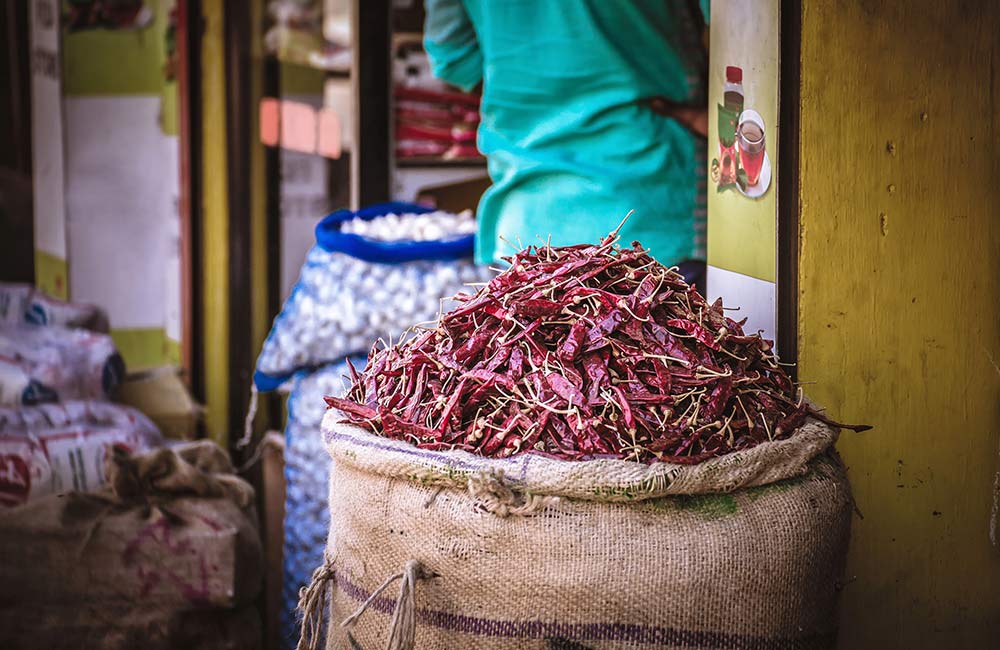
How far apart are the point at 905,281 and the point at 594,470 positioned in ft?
3.32

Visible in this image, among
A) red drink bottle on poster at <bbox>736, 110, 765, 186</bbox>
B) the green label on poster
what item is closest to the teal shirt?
the green label on poster

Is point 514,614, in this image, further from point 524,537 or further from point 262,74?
point 262,74

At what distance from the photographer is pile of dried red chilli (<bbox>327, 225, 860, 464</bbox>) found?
69.1 inches

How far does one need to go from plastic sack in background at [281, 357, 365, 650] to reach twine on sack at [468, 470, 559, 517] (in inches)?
72.4

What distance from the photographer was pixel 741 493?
5.74 feet

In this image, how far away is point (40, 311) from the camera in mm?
4305

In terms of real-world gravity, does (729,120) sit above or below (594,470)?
above

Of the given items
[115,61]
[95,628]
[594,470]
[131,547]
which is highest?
[115,61]

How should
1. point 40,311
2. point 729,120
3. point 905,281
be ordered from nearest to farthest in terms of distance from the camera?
point 905,281 < point 729,120 < point 40,311

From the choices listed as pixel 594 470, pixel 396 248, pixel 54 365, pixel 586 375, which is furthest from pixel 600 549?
pixel 54 365

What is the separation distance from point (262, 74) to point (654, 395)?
3.83 meters

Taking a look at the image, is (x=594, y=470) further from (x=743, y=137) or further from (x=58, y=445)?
(x=58, y=445)

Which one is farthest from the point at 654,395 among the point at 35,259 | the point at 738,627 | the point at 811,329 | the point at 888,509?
the point at 35,259

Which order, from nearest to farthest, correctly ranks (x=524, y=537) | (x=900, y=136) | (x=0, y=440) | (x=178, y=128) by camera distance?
(x=524, y=537) < (x=900, y=136) < (x=0, y=440) < (x=178, y=128)
